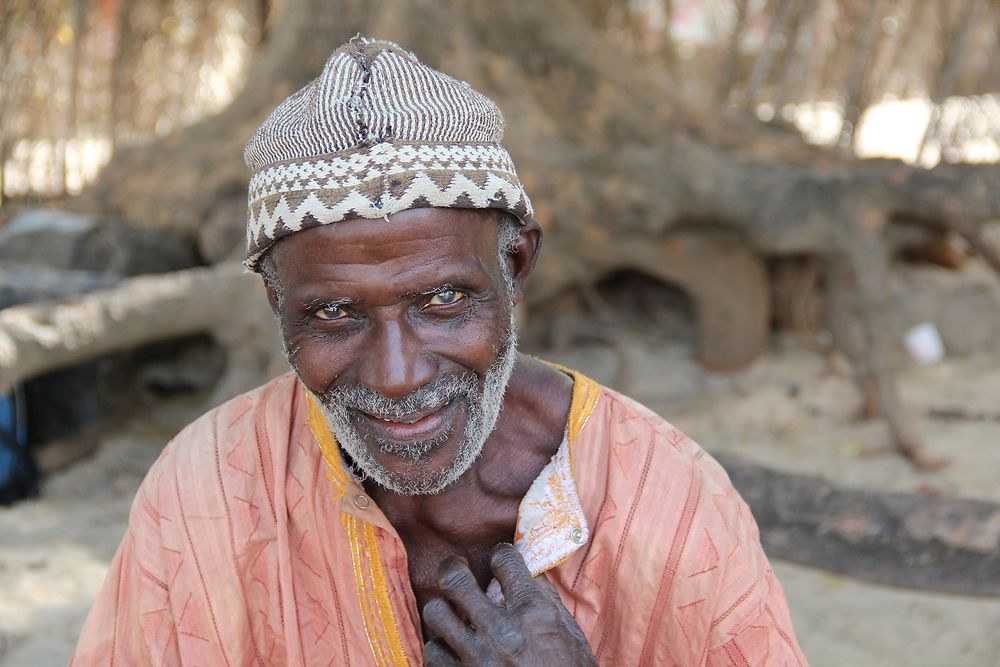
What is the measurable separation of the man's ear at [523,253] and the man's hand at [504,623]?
525 mm

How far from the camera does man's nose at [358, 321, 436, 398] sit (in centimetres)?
162

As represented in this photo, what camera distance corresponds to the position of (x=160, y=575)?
1.88 metres

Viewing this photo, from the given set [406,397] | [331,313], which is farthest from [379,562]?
[331,313]

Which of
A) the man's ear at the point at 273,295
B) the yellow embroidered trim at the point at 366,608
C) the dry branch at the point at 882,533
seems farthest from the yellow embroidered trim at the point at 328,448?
the dry branch at the point at 882,533

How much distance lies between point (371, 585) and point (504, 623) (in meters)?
0.32

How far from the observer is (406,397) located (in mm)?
1638

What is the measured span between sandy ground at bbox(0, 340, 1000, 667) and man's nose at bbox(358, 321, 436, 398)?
201 centimetres

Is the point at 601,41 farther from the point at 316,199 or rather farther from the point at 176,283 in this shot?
the point at 316,199

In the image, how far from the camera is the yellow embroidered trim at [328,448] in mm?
1868

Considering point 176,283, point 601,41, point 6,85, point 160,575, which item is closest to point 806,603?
point 160,575

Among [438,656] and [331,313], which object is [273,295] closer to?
[331,313]

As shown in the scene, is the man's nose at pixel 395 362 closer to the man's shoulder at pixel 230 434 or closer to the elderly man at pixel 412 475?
the elderly man at pixel 412 475

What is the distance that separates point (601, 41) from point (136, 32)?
4.62m

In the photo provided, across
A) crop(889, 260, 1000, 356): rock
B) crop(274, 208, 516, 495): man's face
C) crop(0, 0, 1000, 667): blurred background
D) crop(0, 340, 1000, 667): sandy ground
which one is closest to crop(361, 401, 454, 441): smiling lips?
crop(274, 208, 516, 495): man's face
